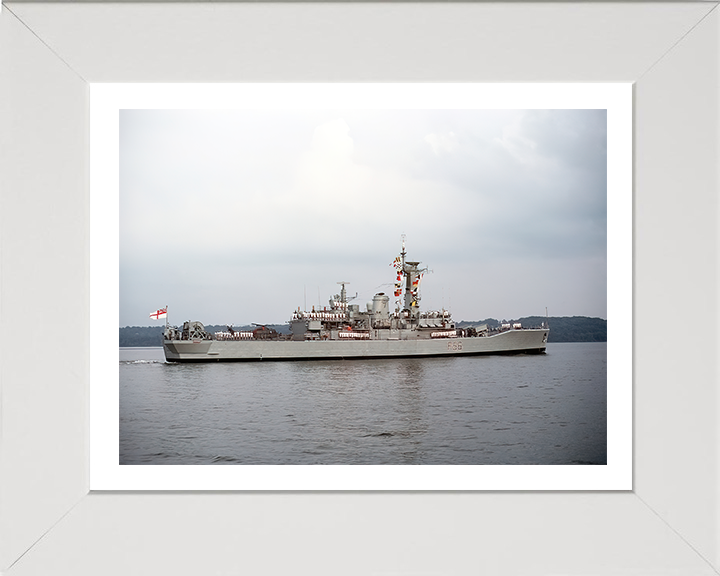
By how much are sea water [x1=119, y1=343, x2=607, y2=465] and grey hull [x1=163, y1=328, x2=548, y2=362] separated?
375 millimetres

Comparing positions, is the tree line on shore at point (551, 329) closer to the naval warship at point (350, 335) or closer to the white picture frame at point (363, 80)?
the naval warship at point (350, 335)

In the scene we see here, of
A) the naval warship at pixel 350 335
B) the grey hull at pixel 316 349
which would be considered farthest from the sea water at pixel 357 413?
the naval warship at pixel 350 335

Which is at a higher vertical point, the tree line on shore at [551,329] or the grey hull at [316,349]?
the tree line on shore at [551,329]

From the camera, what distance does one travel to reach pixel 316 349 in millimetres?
11320

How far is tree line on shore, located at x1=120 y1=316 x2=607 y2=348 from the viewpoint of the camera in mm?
10562

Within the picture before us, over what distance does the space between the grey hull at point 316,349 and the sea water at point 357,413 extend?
375 mm

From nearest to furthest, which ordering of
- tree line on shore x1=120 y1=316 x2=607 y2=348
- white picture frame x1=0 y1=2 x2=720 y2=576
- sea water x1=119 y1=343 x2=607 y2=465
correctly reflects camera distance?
white picture frame x1=0 y1=2 x2=720 y2=576 < sea water x1=119 y1=343 x2=607 y2=465 < tree line on shore x1=120 y1=316 x2=607 y2=348

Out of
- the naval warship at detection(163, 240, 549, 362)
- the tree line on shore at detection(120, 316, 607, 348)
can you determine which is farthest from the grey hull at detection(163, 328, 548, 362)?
the tree line on shore at detection(120, 316, 607, 348)

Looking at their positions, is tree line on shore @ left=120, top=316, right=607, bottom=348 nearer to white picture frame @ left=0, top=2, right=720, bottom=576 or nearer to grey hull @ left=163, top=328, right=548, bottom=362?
grey hull @ left=163, top=328, right=548, bottom=362

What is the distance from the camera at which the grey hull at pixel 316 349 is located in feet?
37.0

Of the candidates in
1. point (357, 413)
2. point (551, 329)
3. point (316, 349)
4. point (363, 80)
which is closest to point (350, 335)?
point (316, 349)
